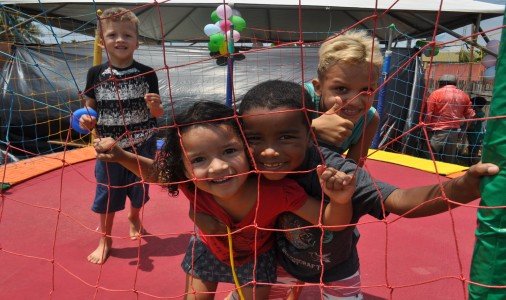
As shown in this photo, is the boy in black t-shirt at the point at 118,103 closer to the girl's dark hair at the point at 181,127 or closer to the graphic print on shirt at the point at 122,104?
the graphic print on shirt at the point at 122,104

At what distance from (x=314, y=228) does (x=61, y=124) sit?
4777 millimetres

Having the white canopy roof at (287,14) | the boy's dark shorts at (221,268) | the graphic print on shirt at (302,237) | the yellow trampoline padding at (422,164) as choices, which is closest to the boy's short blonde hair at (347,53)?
the graphic print on shirt at (302,237)

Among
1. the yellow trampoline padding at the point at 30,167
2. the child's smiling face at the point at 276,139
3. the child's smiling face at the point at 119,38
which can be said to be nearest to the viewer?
the child's smiling face at the point at 276,139

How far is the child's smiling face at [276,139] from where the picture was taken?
850mm

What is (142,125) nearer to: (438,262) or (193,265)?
(193,265)

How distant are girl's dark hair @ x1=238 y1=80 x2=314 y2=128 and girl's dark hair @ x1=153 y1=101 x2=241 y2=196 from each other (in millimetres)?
47

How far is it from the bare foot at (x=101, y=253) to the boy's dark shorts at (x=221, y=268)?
0.62 m

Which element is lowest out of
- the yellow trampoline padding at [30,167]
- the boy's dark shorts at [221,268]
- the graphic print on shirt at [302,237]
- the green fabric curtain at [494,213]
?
the yellow trampoline padding at [30,167]

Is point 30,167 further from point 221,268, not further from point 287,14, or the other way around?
point 287,14

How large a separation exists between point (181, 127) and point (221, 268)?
1.24 ft

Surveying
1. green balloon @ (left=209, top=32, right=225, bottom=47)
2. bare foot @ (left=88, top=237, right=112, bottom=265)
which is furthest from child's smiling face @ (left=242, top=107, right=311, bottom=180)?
green balloon @ (left=209, top=32, right=225, bottom=47)

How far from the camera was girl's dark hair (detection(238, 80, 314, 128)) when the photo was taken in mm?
877

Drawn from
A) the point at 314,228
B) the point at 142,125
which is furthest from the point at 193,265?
the point at 142,125

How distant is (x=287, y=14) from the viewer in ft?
21.7
